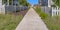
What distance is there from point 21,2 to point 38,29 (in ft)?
45.2

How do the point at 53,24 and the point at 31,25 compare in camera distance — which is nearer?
the point at 53,24

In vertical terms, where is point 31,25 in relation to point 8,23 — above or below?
below

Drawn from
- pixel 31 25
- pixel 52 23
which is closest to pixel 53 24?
pixel 52 23

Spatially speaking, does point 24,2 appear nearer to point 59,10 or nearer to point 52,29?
point 59,10

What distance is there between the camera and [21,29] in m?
8.34

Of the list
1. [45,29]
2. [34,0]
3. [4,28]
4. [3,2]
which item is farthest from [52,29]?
[34,0]

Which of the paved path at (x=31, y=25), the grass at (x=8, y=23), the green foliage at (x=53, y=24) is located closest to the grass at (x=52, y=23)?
the green foliage at (x=53, y=24)

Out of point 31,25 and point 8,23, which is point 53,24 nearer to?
point 31,25

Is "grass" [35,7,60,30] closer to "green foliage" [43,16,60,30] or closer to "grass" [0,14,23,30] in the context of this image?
"green foliage" [43,16,60,30]

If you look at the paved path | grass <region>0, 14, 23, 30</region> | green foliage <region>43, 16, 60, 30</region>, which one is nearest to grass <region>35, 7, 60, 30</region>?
green foliage <region>43, 16, 60, 30</region>

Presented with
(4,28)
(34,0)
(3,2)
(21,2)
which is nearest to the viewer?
(4,28)

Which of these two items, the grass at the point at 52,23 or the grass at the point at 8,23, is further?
the grass at the point at 52,23

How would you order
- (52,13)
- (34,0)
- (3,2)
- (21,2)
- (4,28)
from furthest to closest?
(34,0), (21,2), (3,2), (52,13), (4,28)

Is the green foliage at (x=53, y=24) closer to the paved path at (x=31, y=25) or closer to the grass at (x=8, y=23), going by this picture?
the paved path at (x=31, y=25)
